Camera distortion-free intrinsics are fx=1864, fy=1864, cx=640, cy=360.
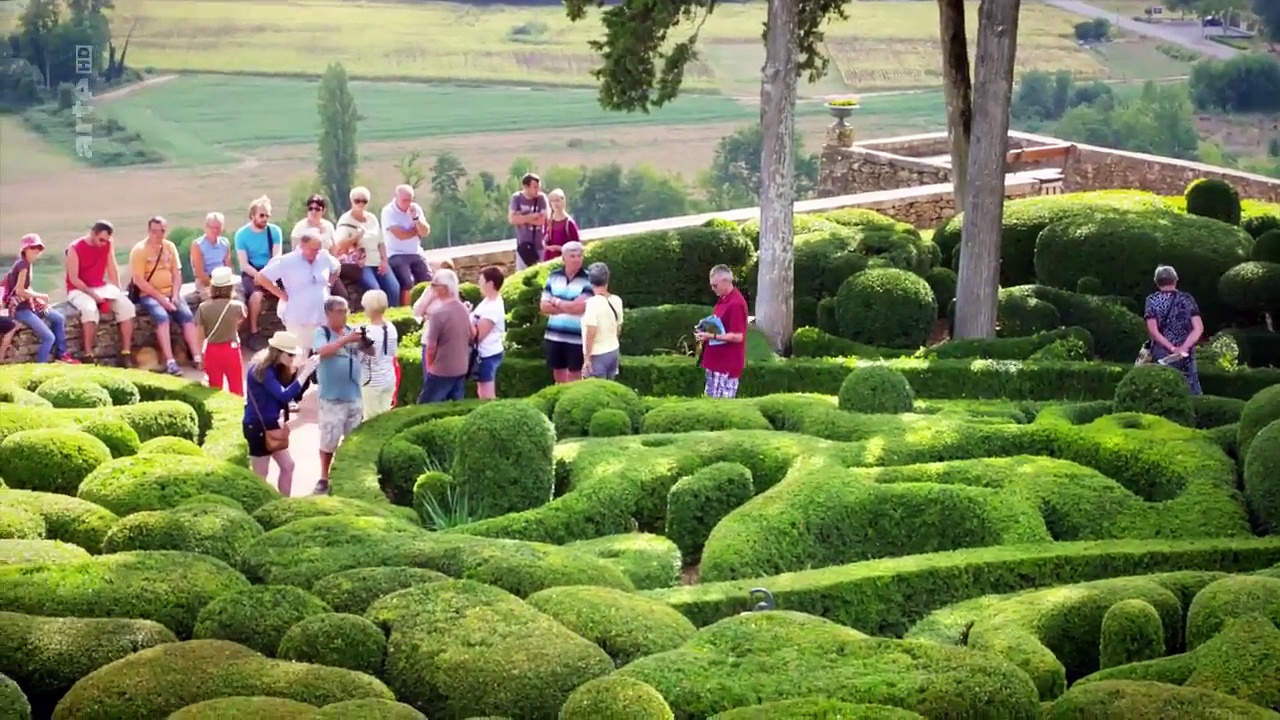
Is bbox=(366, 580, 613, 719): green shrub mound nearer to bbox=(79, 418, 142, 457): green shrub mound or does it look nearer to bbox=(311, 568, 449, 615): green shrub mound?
bbox=(311, 568, 449, 615): green shrub mound

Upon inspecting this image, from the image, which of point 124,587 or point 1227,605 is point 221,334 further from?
point 1227,605

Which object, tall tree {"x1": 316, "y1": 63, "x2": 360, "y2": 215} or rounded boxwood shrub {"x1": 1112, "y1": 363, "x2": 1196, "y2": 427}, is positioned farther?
tall tree {"x1": 316, "y1": 63, "x2": 360, "y2": 215}

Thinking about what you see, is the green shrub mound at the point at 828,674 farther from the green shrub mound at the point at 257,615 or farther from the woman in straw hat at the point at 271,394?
the woman in straw hat at the point at 271,394

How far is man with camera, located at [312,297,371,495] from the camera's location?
38.1 feet

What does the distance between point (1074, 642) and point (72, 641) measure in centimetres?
438

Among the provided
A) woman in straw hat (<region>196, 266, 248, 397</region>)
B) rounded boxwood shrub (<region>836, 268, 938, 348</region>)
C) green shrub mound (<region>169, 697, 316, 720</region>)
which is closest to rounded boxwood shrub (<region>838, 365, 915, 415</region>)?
rounded boxwood shrub (<region>836, 268, 938, 348</region>)

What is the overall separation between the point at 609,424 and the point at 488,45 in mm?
39168

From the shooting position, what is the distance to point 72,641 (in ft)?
25.2

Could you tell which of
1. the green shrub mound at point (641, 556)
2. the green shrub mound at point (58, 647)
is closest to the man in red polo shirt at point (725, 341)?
the green shrub mound at point (641, 556)

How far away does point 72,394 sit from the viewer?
40.7 feet

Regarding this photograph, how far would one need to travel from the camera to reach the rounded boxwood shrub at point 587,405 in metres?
11.7

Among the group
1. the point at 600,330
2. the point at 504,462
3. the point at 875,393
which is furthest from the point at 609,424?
the point at 875,393

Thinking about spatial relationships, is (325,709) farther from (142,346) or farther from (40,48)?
(40,48)

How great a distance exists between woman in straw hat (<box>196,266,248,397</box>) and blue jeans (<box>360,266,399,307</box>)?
2.06 m
